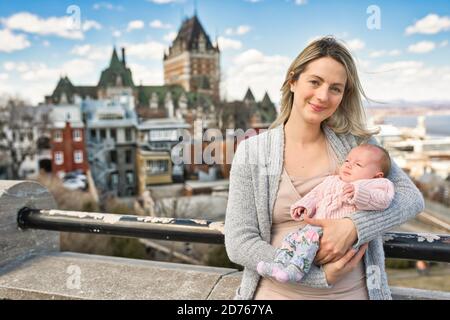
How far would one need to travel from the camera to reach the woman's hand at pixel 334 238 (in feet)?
3.50

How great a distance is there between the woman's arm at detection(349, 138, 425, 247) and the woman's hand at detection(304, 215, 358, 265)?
0.6 inches

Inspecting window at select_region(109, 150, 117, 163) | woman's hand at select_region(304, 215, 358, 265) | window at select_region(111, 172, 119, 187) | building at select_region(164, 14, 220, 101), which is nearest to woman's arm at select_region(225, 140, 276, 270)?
woman's hand at select_region(304, 215, 358, 265)

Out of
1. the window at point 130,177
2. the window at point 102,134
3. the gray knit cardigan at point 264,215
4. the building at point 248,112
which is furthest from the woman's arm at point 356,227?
the window at point 102,134

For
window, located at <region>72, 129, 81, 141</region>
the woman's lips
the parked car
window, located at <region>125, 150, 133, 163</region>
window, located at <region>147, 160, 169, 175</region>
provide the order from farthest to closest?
1. window, located at <region>125, 150, 133, 163</region>
2. window, located at <region>147, 160, 169, 175</region>
3. window, located at <region>72, 129, 81, 141</region>
4. the parked car
5. the woman's lips

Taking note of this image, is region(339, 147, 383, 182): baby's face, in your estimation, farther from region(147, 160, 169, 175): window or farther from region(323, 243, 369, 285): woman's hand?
region(147, 160, 169, 175): window

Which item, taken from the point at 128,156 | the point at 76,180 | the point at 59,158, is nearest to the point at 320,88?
the point at 76,180

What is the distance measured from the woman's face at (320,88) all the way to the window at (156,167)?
34.6m

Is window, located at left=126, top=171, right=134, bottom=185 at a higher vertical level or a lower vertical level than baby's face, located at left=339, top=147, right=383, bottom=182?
lower

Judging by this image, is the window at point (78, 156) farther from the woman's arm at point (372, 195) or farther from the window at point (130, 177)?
the woman's arm at point (372, 195)

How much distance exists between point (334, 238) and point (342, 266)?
0.06 meters

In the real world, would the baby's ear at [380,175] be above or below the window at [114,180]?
above

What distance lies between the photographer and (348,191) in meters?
1.08

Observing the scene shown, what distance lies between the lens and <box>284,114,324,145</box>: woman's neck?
1.21 meters

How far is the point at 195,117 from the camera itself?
36.5m
